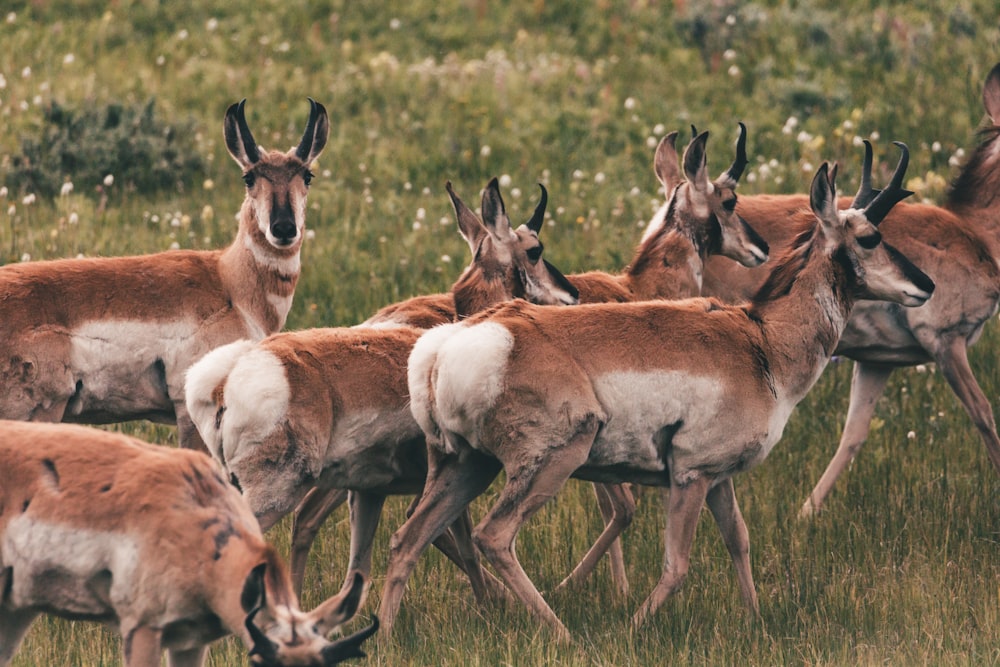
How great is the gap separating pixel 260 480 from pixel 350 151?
7.95 metres

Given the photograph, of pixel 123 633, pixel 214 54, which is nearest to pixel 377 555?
pixel 123 633

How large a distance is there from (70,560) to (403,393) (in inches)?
85.9

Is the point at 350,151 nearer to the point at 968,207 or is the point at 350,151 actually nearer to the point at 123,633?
the point at 968,207

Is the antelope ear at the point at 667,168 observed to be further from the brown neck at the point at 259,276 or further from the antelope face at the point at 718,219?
the brown neck at the point at 259,276

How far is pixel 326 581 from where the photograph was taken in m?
7.77

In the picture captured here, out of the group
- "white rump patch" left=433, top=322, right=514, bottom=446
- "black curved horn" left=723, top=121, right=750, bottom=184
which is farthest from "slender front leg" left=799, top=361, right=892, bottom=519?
"white rump patch" left=433, top=322, right=514, bottom=446

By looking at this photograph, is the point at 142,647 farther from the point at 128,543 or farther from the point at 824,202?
the point at 824,202

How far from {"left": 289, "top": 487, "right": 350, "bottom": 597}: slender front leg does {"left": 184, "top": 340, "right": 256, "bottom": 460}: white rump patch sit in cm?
94

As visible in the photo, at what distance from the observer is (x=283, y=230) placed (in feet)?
27.7

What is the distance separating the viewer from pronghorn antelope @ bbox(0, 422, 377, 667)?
5.19 meters

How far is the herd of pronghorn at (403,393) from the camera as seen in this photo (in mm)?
5289

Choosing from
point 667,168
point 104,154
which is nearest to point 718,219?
point 667,168

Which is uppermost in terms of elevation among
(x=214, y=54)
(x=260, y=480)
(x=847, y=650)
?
(x=260, y=480)

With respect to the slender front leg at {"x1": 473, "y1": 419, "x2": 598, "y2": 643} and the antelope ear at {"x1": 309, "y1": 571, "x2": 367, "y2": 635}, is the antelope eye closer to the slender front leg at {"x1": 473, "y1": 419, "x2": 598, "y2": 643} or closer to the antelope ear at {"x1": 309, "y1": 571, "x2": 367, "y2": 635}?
the slender front leg at {"x1": 473, "y1": 419, "x2": 598, "y2": 643}
